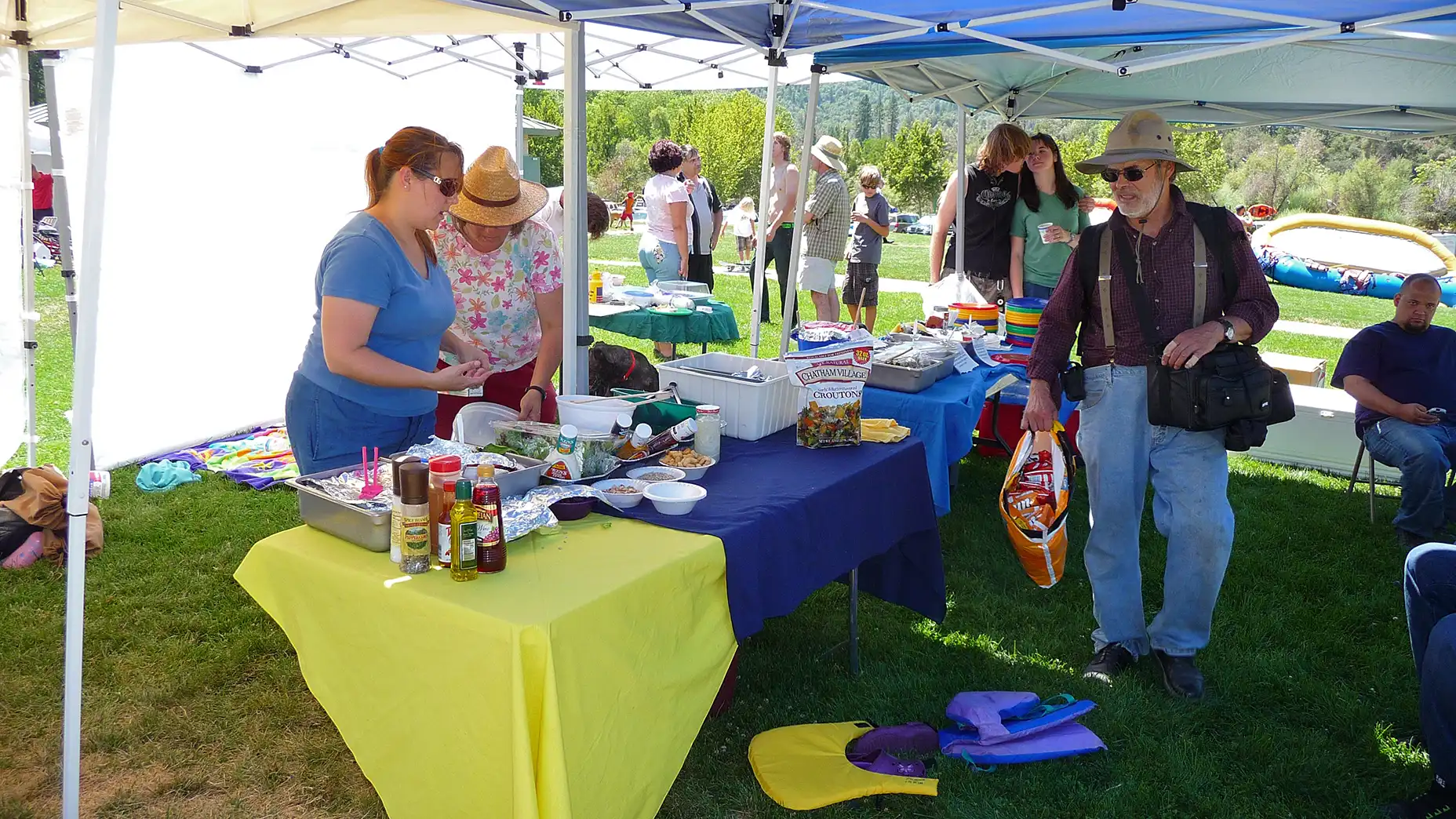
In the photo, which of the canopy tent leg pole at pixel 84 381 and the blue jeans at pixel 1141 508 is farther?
the blue jeans at pixel 1141 508

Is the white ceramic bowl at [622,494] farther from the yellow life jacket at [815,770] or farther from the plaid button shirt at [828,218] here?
the plaid button shirt at [828,218]

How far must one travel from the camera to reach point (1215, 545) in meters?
2.80

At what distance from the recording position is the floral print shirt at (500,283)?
115 inches

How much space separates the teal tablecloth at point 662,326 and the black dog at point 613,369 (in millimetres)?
328

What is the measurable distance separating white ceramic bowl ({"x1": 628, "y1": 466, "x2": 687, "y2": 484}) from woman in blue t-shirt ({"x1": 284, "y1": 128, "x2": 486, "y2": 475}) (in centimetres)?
45

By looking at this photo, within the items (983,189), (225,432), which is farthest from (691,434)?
(225,432)

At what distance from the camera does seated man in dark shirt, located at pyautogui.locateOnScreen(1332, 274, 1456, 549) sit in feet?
14.1

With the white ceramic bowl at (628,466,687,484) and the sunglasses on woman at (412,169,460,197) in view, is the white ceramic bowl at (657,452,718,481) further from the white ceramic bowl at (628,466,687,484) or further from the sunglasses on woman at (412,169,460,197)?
the sunglasses on woman at (412,169,460,197)

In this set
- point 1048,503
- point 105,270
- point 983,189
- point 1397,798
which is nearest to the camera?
point 1397,798

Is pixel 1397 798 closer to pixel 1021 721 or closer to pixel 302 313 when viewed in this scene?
pixel 1021 721

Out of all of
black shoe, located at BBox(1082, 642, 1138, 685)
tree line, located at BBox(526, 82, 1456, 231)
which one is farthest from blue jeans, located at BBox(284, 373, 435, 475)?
tree line, located at BBox(526, 82, 1456, 231)

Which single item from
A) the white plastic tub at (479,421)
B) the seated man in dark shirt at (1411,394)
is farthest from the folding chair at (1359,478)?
the white plastic tub at (479,421)

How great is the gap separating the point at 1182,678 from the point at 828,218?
17.9 ft

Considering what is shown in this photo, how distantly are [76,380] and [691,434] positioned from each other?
4.46ft
